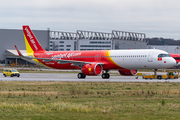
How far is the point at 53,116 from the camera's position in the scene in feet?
51.9

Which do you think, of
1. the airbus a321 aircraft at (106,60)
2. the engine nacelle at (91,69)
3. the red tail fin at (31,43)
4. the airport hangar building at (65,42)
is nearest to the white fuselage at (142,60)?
the airbus a321 aircraft at (106,60)

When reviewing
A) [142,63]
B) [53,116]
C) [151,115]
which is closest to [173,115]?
[151,115]

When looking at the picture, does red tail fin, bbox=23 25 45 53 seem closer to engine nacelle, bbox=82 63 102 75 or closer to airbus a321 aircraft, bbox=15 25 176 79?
airbus a321 aircraft, bbox=15 25 176 79

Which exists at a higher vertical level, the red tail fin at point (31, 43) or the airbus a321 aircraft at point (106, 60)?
the red tail fin at point (31, 43)

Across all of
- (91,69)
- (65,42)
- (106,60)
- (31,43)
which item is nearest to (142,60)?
(106,60)

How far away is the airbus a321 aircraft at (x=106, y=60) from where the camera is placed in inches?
1905

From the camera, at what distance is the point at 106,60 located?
51406mm

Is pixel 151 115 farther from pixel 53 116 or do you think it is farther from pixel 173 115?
pixel 53 116

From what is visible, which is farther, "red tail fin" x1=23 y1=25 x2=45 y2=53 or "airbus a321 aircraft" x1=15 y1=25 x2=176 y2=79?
"red tail fin" x1=23 y1=25 x2=45 y2=53

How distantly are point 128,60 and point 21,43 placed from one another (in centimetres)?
8564

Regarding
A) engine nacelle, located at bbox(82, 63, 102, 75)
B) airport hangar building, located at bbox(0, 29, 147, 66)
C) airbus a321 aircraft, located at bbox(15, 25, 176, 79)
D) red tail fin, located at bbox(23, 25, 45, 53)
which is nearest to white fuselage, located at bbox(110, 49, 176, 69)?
airbus a321 aircraft, located at bbox(15, 25, 176, 79)

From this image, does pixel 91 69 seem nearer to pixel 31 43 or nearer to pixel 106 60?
pixel 106 60

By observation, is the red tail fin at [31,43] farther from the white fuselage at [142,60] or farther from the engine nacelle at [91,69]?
the white fuselage at [142,60]

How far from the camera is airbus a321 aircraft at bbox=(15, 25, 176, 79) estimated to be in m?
48.4
